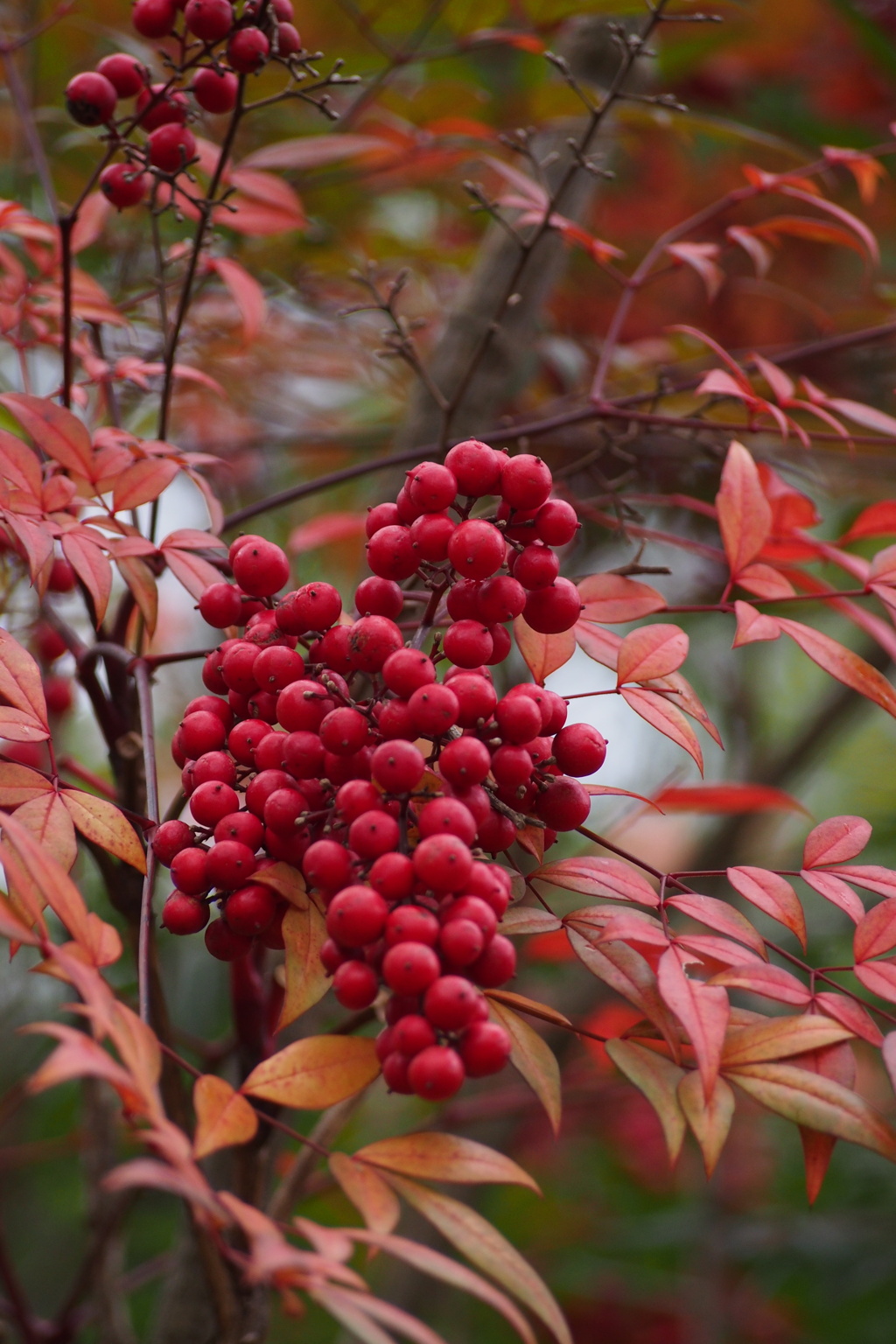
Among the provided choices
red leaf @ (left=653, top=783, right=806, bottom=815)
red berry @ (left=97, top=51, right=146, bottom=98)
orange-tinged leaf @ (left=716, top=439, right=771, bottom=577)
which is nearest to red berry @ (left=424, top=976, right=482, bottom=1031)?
orange-tinged leaf @ (left=716, top=439, right=771, bottom=577)

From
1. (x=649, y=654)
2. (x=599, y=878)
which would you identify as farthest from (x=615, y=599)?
(x=599, y=878)


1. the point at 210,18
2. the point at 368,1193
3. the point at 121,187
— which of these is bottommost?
the point at 368,1193

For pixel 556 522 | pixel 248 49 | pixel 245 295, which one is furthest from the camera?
pixel 245 295

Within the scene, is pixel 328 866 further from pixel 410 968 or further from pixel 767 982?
pixel 767 982

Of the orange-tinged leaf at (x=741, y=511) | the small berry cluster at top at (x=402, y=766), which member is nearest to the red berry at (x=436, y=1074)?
the small berry cluster at top at (x=402, y=766)

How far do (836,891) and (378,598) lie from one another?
260mm

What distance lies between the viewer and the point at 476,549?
0.46 m

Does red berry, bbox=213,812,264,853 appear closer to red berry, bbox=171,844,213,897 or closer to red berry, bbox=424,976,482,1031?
red berry, bbox=171,844,213,897

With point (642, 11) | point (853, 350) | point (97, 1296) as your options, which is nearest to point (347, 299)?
point (642, 11)

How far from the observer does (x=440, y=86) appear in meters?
1.06

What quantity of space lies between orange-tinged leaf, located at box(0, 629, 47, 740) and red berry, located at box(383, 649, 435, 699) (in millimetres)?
170

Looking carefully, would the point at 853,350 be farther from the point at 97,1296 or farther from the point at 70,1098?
the point at 70,1098

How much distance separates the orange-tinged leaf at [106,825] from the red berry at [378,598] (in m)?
0.15

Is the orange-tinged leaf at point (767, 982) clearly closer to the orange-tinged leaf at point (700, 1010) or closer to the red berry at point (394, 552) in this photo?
the orange-tinged leaf at point (700, 1010)
